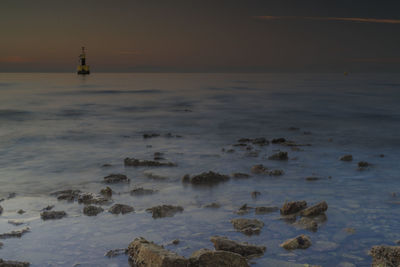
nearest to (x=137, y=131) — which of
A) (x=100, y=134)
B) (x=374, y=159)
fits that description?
(x=100, y=134)

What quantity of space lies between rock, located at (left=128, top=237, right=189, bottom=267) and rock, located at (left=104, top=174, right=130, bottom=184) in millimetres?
4648

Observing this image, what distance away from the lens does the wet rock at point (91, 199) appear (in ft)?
28.2

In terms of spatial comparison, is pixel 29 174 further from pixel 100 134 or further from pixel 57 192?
pixel 100 134

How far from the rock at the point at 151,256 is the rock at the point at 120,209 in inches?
77.9

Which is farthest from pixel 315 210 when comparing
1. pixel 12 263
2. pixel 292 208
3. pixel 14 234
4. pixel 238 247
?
pixel 14 234

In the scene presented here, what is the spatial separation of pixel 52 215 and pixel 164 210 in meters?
2.08

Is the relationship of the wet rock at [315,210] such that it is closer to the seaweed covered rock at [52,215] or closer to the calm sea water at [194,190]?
the calm sea water at [194,190]

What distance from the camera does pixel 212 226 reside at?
7227mm

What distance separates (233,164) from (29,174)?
5991 millimetres

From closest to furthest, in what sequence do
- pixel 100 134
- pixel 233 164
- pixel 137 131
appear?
1. pixel 233 164
2. pixel 100 134
3. pixel 137 131

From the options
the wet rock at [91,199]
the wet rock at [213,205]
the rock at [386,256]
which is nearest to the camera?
the rock at [386,256]

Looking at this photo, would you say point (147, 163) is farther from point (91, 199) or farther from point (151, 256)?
point (151, 256)

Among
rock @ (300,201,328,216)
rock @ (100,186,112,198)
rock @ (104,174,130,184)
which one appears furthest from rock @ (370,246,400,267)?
rock @ (104,174,130,184)

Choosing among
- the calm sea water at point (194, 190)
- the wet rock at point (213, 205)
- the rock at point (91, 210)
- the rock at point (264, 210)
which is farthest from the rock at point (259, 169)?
the rock at point (91, 210)
